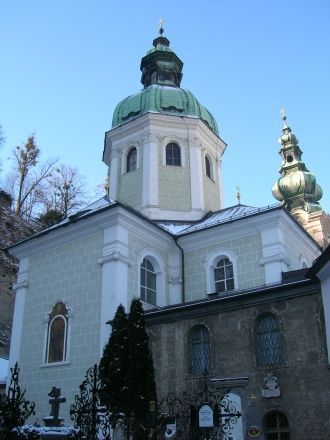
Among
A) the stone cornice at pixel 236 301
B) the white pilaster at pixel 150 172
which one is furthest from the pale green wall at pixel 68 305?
the white pilaster at pixel 150 172

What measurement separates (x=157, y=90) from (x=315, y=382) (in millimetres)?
15135

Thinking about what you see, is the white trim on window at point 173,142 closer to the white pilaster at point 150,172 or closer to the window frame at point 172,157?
the window frame at point 172,157

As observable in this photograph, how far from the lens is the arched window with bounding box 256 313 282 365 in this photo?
1272 centimetres

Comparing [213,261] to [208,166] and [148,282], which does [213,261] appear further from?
[208,166]

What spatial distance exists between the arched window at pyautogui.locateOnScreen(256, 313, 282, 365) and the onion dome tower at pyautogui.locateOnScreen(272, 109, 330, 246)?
75.6 feet

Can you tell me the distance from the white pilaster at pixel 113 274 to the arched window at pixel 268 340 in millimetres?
4287

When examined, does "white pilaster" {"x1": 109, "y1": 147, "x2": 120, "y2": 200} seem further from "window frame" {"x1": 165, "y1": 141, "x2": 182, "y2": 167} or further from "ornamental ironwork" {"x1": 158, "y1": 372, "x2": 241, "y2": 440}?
"ornamental ironwork" {"x1": 158, "y1": 372, "x2": 241, "y2": 440}

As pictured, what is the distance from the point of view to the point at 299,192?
37.8 meters

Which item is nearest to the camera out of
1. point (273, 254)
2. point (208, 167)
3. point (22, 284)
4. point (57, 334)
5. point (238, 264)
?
point (57, 334)

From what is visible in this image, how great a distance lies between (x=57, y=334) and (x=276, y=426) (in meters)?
7.50

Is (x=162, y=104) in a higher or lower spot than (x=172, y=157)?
higher

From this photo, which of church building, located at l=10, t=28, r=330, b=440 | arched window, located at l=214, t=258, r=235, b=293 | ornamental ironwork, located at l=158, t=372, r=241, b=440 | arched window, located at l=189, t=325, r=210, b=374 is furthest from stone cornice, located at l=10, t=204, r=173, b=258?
ornamental ironwork, located at l=158, t=372, r=241, b=440

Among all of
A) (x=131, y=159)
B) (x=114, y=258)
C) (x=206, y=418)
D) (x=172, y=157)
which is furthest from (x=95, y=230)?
(x=206, y=418)

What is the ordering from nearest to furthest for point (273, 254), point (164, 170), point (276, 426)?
point (276, 426)
point (273, 254)
point (164, 170)
